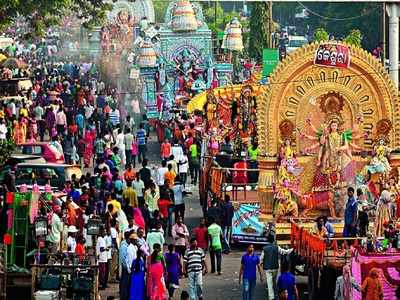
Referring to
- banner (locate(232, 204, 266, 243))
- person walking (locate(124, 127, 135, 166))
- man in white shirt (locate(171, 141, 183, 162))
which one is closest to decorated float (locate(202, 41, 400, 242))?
banner (locate(232, 204, 266, 243))

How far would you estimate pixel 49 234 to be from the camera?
28.4 m

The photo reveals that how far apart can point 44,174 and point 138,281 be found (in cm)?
793

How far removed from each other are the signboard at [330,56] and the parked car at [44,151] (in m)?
8.10

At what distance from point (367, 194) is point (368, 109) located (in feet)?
6.65

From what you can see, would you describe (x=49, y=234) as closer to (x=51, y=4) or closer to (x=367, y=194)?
(x=367, y=194)

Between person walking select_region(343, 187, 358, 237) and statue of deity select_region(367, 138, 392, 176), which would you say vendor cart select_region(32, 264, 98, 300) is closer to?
person walking select_region(343, 187, 358, 237)

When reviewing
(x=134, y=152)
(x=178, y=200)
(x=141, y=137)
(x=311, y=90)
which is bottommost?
(x=178, y=200)

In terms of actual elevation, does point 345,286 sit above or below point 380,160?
below

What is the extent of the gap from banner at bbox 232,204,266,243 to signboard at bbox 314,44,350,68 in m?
2.84

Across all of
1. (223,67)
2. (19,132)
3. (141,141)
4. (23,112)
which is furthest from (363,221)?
(223,67)

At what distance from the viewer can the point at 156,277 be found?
26656mm

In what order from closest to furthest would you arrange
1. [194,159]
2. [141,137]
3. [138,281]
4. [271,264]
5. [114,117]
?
[138,281], [271,264], [194,159], [141,137], [114,117]

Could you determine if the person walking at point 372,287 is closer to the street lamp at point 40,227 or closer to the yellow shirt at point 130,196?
the street lamp at point 40,227

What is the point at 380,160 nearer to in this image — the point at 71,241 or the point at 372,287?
Answer: the point at 71,241
